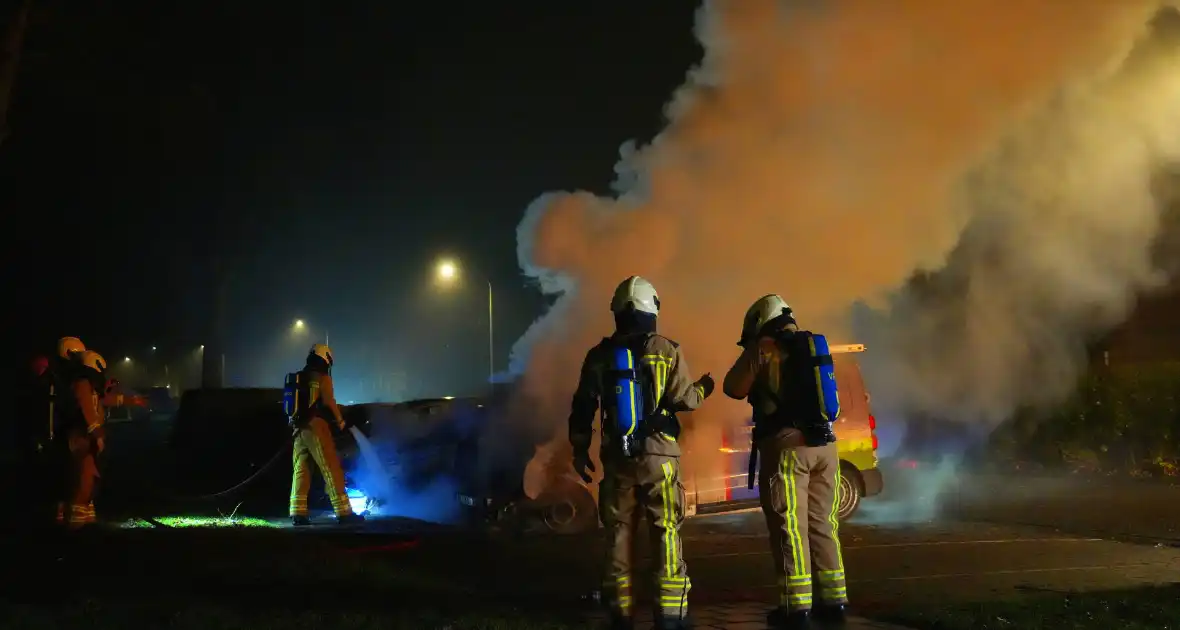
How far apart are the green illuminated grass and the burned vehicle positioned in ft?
3.70

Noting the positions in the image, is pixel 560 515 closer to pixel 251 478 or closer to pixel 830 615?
pixel 251 478

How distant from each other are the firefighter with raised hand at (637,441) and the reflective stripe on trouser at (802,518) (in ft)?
2.24

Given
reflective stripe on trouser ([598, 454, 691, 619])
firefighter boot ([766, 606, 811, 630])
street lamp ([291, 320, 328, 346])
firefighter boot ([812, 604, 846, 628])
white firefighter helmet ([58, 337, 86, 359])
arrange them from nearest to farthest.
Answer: reflective stripe on trouser ([598, 454, 691, 619])
firefighter boot ([766, 606, 811, 630])
firefighter boot ([812, 604, 846, 628])
white firefighter helmet ([58, 337, 86, 359])
street lamp ([291, 320, 328, 346])

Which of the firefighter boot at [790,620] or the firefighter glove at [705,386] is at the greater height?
the firefighter glove at [705,386]

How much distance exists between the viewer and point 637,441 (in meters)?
5.86

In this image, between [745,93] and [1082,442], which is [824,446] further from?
[1082,442]

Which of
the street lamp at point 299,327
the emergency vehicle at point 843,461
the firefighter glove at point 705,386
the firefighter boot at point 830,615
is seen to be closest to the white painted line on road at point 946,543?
the emergency vehicle at point 843,461

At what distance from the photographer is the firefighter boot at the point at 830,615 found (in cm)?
627

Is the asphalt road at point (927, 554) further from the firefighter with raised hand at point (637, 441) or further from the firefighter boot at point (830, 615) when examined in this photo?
the firefighter with raised hand at point (637, 441)

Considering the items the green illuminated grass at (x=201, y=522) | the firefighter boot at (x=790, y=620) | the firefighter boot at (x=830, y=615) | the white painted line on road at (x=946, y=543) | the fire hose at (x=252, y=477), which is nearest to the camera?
the firefighter boot at (x=790, y=620)

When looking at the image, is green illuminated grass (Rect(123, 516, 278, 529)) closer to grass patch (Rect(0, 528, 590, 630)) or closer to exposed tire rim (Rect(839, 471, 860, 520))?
grass patch (Rect(0, 528, 590, 630))

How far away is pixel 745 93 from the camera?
444 inches

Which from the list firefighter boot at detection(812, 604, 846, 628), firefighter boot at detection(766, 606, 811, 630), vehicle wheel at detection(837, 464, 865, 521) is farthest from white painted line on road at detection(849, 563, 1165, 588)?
vehicle wheel at detection(837, 464, 865, 521)

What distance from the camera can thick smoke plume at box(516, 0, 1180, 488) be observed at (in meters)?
10.9
